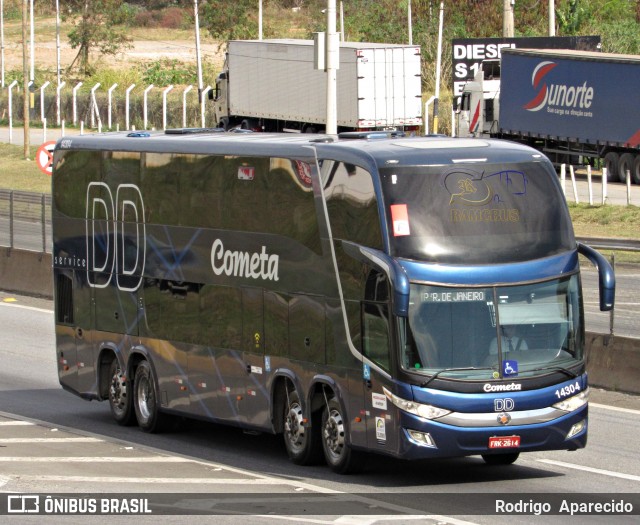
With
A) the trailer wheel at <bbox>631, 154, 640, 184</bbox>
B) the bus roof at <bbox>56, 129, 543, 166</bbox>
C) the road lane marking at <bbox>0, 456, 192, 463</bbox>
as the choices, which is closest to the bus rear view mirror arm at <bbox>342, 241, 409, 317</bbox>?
the bus roof at <bbox>56, 129, 543, 166</bbox>

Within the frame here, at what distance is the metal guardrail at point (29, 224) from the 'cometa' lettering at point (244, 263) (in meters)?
15.9

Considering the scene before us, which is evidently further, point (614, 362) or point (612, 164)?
point (612, 164)

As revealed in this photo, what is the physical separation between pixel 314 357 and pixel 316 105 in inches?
1802

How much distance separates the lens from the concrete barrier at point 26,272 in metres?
32.5

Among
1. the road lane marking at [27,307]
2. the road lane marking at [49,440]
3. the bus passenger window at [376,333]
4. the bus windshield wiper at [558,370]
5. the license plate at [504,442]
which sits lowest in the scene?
the road lane marking at [27,307]

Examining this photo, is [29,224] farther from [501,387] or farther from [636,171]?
[636,171]

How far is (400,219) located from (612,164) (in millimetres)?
39487

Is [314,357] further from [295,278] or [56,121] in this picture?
[56,121]

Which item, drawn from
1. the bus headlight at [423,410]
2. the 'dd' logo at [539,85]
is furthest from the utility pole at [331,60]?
the 'dd' logo at [539,85]

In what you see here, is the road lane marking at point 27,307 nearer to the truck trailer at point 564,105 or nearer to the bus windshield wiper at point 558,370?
the bus windshield wiper at point 558,370

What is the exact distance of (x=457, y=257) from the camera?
14.0 m

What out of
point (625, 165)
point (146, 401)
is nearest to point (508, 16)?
point (625, 165)

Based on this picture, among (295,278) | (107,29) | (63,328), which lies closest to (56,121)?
(107,29)

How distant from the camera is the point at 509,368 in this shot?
14.0 m
